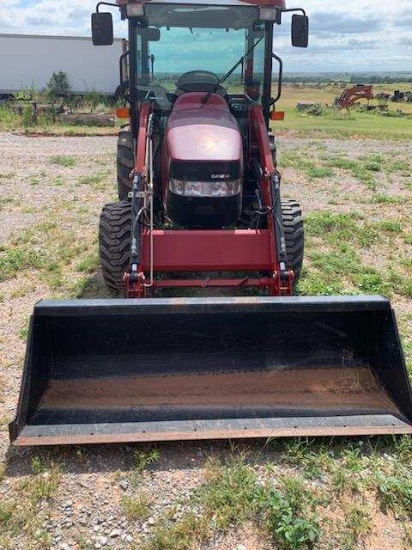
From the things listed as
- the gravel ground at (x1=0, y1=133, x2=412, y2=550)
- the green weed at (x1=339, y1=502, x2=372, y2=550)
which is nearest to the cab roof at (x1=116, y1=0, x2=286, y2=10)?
the gravel ground at (x1=0, y1=133, x2=412, y2=550)

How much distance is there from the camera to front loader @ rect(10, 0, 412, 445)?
3021mm

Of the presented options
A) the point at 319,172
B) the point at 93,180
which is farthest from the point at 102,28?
the point at 319,172

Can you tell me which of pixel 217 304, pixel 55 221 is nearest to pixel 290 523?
pixel 217 304

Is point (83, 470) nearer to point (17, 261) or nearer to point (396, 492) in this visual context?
point (396, 492)

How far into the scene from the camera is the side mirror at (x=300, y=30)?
15.5 feet

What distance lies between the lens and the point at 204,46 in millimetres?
5008

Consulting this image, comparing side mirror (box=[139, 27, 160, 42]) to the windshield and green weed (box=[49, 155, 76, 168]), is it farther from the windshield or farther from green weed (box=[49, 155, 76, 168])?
green weed (box=[49, 155, 76, 168])

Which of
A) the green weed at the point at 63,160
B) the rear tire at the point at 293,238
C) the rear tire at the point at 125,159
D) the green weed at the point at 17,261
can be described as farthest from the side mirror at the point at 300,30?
the green weed at the point at 63,160

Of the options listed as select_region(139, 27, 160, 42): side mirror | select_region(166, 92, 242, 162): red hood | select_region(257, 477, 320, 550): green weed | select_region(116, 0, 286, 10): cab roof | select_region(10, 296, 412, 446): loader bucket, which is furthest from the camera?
select_region(139, 27, 160, 42): side mirror

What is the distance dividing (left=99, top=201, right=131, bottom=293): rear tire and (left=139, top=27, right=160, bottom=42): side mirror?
172cm

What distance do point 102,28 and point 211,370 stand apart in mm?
3185

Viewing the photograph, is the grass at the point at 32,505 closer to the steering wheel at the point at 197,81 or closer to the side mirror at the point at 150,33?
the steering wheel at the point at 197,81

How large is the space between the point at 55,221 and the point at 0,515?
5042 mm

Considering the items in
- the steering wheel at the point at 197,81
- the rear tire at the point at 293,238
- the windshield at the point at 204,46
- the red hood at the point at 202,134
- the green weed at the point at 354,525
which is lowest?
the green weed at the point at 354,525
